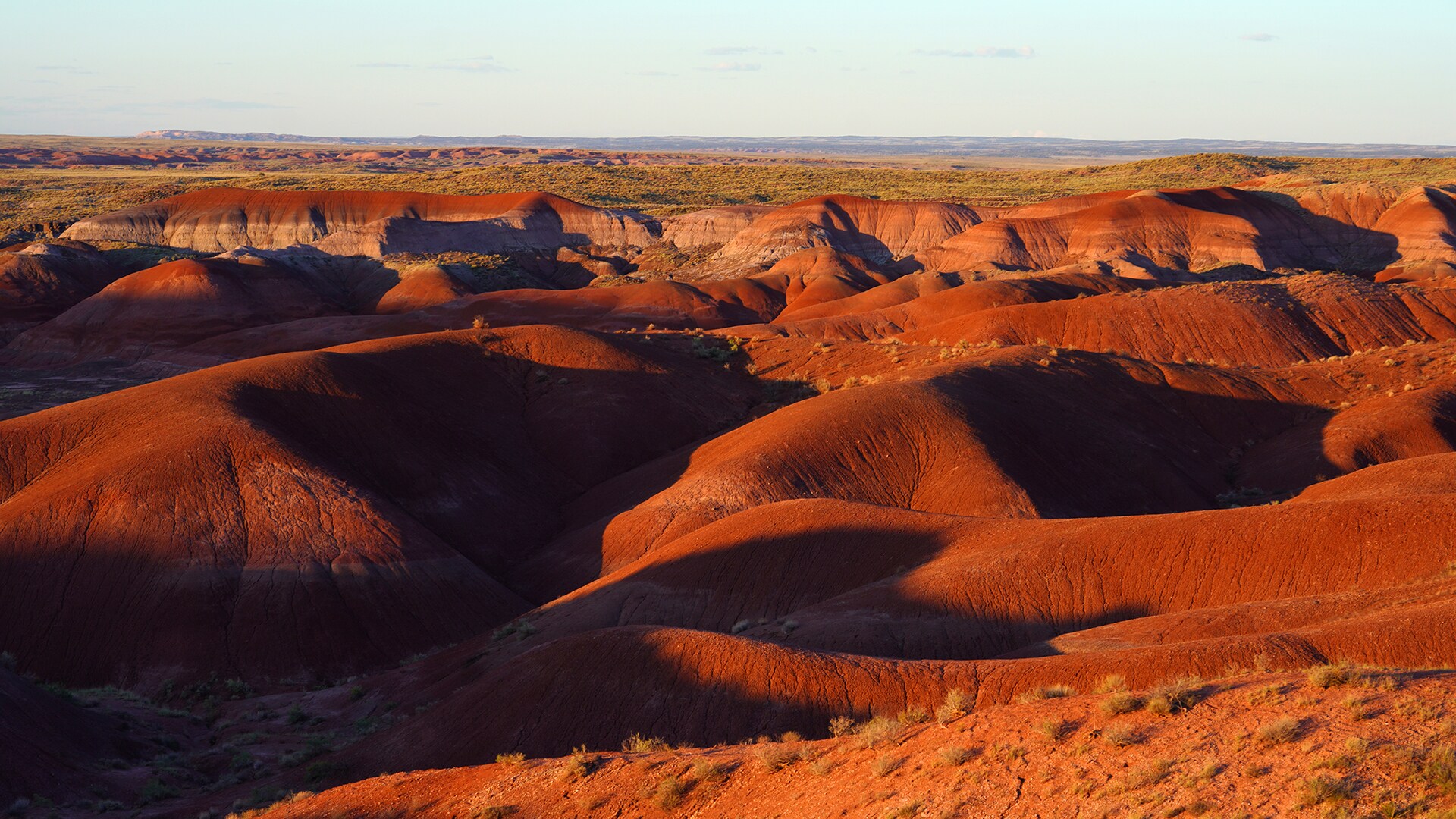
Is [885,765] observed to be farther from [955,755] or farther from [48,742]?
[48,742]

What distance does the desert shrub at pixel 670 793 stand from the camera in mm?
10516

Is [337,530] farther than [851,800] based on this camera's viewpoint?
Yes

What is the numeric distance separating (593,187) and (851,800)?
510 ft

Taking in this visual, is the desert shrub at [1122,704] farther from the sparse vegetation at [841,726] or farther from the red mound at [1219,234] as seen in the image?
the red mound at [1219,234]

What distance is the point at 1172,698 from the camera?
9.81 m

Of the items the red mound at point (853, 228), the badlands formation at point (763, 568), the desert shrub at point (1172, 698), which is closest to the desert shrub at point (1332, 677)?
the badlands formation at point (763, 568)

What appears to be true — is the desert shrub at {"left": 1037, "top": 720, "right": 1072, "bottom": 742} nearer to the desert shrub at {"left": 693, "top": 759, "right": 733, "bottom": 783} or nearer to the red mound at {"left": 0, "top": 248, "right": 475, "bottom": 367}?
the desert shrub at {"left": 693, "top": 759, "right": 733, "bottom": 783}

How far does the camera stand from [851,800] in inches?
381

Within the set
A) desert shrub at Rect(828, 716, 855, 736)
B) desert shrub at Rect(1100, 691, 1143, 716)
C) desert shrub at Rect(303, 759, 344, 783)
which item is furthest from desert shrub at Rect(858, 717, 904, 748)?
desert shrub at Rect(303, 759, 344, 783)

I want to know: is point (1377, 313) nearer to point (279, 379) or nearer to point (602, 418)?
point (602, 418)

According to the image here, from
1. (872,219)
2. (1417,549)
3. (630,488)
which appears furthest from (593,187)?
(1417,549)

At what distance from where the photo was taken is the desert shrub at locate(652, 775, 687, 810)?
10516mm

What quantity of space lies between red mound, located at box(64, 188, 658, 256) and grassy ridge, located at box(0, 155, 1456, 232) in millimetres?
13398

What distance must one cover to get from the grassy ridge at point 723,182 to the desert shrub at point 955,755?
383 ft
